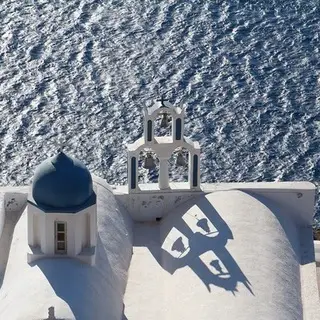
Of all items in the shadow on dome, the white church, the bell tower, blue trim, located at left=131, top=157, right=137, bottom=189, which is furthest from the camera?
Result: blue trim, located at left=131, top=157, right=137, bottom=189

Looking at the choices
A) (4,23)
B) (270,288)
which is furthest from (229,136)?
(270,288)

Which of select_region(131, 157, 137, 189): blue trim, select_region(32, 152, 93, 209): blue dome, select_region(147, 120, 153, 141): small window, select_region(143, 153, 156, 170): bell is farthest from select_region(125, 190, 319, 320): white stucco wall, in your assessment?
select_region(32, 152, 93, 209): blue dome

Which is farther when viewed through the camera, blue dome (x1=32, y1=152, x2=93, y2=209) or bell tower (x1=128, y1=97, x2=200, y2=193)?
bell tower (x1=128, y1=97, x2=200, y2=193)

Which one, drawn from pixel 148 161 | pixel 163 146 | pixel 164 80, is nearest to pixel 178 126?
pixel 163 146

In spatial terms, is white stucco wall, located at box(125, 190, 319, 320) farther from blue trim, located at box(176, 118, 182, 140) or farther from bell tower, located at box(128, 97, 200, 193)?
blue trim, located at box(176, 118, 182, 140)

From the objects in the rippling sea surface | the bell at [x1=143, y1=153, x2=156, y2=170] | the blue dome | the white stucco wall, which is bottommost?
the rippling sea surface

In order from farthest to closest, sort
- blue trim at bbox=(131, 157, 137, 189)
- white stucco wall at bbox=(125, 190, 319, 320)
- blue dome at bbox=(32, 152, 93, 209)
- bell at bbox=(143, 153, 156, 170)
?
bell at bbox=(143, 153, 156, 170) < blue trim at bbox=(131, 157, 137, 189) < white stucco wall at bbox=(125, 190, 319, 320) < blue dome at bbox=(32, 152, 93, 209)

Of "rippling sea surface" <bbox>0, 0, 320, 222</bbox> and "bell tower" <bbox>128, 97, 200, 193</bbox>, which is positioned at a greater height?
"bell tower" <bbox>128, 97, 200, 193</bbox>
